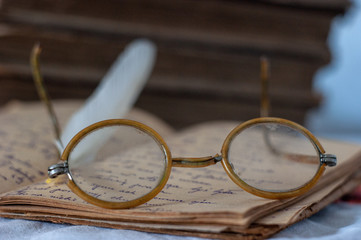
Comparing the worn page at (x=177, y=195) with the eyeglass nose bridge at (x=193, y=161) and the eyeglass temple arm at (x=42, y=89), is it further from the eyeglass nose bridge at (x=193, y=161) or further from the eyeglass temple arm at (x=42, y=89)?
the eyeglass temple arm at (x=42, y=89)

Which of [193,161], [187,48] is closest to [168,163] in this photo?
[193,161]

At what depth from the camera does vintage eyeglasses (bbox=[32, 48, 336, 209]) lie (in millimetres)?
549

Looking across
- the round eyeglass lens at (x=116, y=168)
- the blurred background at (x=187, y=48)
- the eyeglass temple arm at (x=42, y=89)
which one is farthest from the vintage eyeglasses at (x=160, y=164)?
the blurred background at (x=187, y=48)

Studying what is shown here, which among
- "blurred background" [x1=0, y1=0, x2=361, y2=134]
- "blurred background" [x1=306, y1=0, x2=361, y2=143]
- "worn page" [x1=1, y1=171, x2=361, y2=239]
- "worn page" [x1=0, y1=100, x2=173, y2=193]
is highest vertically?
"blurred background" [x1=306, y1=0, x2=361, y2=143]

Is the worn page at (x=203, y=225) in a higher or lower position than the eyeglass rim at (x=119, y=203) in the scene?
lower

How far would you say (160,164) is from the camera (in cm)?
61

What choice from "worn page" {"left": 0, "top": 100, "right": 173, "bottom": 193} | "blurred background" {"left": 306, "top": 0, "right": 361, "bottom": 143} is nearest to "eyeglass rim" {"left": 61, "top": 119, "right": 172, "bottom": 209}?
"worn page" {"left": 0, "top": 100, "right": 173, "bottom": 193}

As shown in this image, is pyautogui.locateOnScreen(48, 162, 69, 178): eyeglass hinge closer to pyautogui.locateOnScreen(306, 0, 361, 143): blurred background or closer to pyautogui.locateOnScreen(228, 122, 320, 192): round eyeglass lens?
pyautogui.locateOnScreen(228, 122, 320, 192): round eyeglass lens

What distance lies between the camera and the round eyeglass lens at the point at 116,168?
1.83ft

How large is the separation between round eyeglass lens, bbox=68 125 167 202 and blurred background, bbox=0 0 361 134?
0.56m

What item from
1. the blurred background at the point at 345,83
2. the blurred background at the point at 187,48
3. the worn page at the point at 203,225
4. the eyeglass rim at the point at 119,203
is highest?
the blurred background at the point at 345,83

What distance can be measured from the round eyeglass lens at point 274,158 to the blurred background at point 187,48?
1.75 feet

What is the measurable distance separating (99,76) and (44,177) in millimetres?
695

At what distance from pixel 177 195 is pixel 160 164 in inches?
2.4
